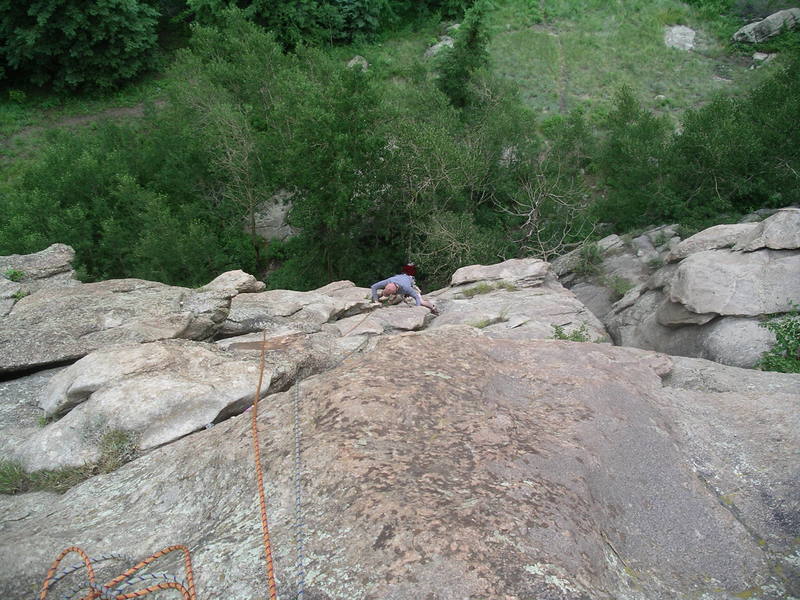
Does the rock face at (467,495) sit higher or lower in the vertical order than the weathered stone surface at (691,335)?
higher

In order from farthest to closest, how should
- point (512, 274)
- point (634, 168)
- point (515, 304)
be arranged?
point (634, 168), point (512, 274), point (515, 304)

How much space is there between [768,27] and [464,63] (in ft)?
80.8

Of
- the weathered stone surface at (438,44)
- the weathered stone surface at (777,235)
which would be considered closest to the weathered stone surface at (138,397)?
the weathered stone surface at (777,235)

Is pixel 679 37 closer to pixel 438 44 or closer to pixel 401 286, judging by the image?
pixel 438 44

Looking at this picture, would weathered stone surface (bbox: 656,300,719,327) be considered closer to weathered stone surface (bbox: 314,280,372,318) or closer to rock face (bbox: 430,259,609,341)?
rock face (bbox: 430,259,609,341)

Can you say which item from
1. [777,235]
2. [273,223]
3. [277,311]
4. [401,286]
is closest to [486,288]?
[401,286]

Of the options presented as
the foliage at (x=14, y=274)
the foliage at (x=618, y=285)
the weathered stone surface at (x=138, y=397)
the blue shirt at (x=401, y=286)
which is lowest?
the foliage at (x=618, y=285)

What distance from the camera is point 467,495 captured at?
4.27 meters

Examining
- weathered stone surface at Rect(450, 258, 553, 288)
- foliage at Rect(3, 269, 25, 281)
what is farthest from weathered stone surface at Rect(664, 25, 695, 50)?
foliage at Rect(3, 269, 25, 281)

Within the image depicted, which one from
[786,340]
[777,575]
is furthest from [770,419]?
[786,340]

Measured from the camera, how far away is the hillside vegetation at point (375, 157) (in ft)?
73.7

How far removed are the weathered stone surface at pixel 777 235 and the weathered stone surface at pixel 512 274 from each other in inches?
189

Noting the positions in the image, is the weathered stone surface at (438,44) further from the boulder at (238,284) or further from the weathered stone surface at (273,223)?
the boulder at (238,284)

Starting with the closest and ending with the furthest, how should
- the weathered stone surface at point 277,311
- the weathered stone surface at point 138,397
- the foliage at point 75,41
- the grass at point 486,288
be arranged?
the weathered stone surface at point 138,397
the weathered stone surface at point 277,311
the grass at point 486,288
the foliage at point 75,41
